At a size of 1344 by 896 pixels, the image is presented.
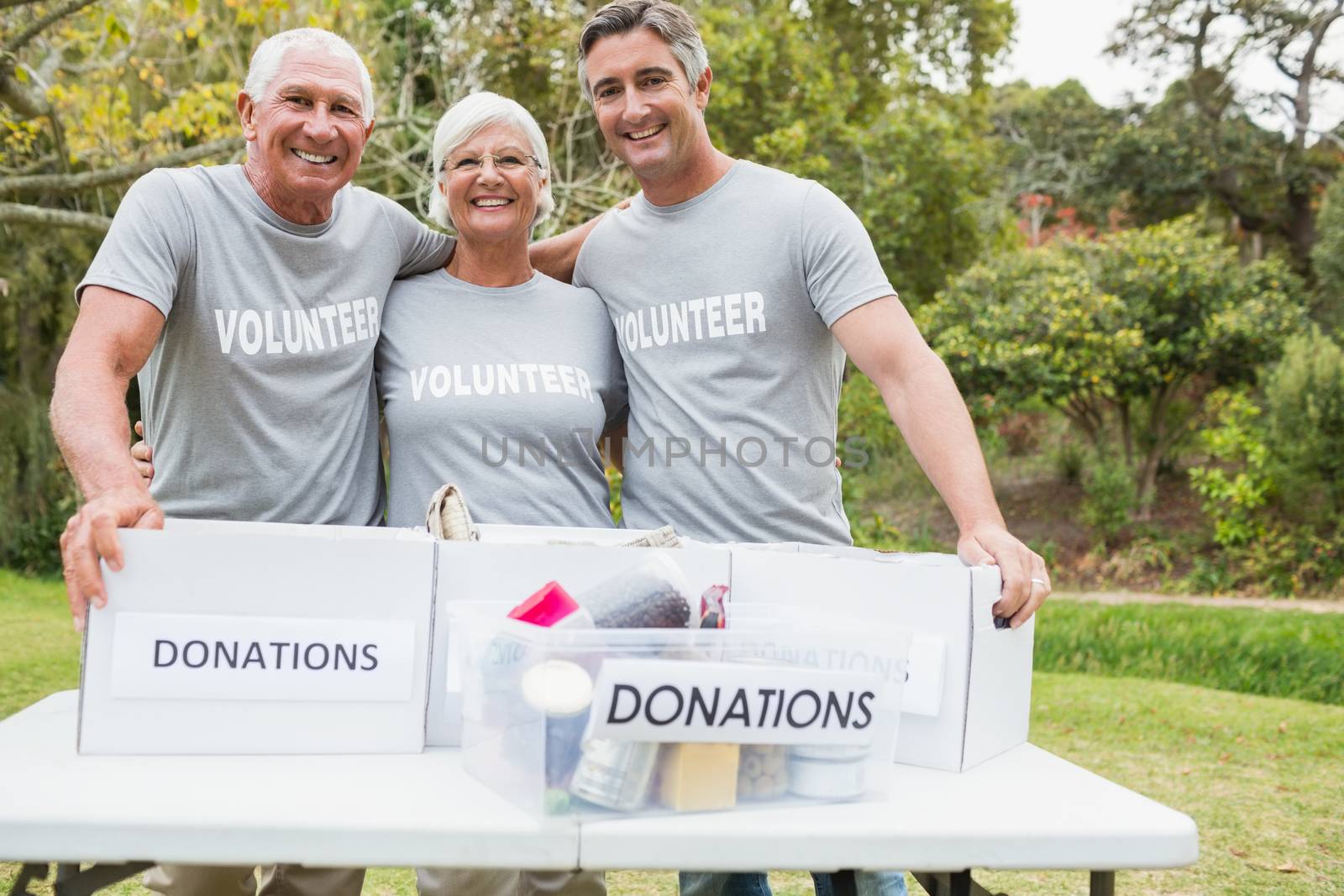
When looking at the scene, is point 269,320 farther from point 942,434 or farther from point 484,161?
point 942,434

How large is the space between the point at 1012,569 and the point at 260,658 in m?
0.93

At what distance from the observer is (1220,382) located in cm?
1142

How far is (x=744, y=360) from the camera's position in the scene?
2.11 metres

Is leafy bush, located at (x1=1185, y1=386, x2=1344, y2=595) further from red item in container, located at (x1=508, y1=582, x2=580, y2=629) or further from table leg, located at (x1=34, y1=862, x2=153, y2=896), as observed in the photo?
table leg, located at (x1=34, y1=862, x2=153, y2=896)

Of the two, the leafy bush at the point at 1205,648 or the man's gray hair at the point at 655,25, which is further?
the leafy bush at the point at 1205,648

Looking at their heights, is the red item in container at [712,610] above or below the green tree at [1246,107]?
below

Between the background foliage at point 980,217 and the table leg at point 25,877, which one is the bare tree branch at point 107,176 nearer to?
the background foliage at point 980,217

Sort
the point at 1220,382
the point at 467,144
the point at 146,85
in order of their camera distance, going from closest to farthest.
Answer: the point at 467,144
the point at 146,85
the point at 1220,382

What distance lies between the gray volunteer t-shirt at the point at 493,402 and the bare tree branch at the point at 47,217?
12.2 ft

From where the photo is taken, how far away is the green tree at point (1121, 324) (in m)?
10.9

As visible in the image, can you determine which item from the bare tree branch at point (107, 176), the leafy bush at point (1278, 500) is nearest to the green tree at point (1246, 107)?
the leafy bush at point (1278, 500)

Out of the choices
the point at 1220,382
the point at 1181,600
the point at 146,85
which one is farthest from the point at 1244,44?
the point at 146,85

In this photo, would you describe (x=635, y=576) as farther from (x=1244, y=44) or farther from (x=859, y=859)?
(x=1244, y=44)

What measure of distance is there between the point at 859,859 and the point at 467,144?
1.52 metres
